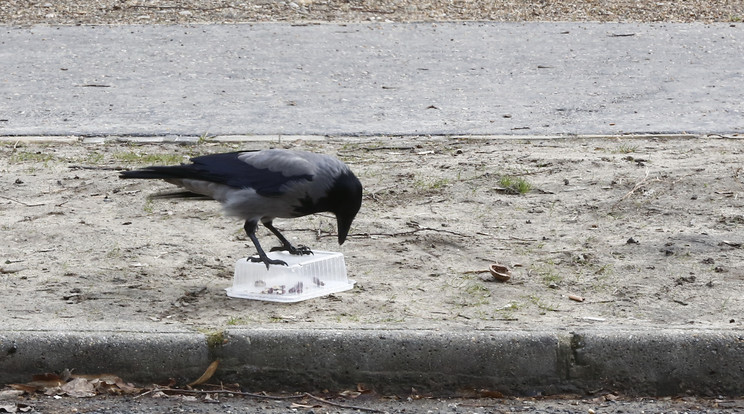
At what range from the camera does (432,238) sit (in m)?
5.36

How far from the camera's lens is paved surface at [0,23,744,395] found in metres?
3.87

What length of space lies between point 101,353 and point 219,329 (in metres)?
0.45

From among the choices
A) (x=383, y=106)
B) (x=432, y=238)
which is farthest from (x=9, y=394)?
(x=383, y=106)

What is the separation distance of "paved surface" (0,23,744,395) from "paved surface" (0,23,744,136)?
3cm

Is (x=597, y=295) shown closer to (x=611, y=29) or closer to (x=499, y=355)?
(x=499, y=355)

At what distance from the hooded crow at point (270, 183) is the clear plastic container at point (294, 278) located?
0.05m

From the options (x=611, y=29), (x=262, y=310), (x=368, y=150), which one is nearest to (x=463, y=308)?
(x=262, y=310)

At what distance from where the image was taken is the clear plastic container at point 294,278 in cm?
460

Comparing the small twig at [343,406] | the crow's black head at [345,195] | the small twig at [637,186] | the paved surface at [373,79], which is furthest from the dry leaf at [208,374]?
the paved surface at [373,79]

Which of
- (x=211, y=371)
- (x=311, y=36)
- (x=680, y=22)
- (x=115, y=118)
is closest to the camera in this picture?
(x=211, y=371)

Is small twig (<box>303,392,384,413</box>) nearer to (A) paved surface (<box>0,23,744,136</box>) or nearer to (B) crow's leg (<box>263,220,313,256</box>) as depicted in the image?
(B) crow's leg (<box>263,220,313,256</box>)

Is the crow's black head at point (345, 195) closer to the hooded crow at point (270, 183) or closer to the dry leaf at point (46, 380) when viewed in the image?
the hooded crow at point (270, 183)

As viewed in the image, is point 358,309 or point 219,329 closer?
point 219,329

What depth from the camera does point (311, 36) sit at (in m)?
11.2
